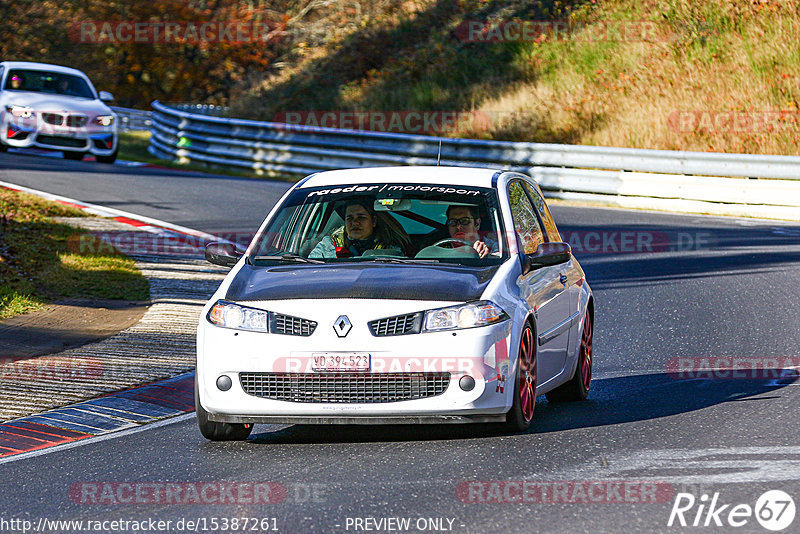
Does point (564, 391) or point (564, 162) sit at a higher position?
point (564, 391)

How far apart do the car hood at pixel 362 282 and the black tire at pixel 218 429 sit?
25.9 inches

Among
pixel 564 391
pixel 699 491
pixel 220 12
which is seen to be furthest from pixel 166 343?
pixel 220 12

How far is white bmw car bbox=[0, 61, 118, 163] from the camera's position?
25.9 m

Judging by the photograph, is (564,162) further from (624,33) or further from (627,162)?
(624,33)

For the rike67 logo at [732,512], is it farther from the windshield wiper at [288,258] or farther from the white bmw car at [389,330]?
the windshield wiper at [288,258]

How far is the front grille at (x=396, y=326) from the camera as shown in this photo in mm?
6805

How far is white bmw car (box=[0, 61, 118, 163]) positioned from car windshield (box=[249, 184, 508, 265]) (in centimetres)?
1872

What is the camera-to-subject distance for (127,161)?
29484mm

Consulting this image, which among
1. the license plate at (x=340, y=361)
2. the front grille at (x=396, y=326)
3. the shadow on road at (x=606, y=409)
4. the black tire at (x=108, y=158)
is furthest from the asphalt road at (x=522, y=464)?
the black tire at (x=108, y=158)

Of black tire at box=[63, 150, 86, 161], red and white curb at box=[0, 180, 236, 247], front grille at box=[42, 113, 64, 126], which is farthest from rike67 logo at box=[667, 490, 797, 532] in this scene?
black tire at box=[63, 150, 86, 161]

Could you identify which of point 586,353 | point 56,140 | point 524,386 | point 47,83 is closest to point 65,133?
point 56,140

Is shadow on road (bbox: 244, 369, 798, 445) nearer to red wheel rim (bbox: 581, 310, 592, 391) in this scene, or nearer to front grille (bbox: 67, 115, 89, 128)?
red wheel rim (bbox: 581, 310, 592, 391)

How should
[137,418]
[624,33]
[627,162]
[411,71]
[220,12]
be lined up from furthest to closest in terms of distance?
[220,12] < [411,71] < [624,33] < [627,162] < [137,418]

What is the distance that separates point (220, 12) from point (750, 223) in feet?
122
